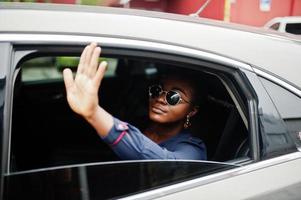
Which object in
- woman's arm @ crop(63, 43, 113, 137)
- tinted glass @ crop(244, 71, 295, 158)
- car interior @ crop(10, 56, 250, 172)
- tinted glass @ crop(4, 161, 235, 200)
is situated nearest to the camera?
tinted glass @ crop(4, 161, 235, 200)

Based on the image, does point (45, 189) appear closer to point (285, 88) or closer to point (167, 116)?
point (167, 116)

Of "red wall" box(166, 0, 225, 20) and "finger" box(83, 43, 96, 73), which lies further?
"red wall" box(166, 0, 225, 20)

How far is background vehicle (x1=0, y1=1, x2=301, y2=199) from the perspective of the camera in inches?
56.5

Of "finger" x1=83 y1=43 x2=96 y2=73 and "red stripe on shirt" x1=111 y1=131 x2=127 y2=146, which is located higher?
"finger" x1=83 y1=43 x2=96 y2=73

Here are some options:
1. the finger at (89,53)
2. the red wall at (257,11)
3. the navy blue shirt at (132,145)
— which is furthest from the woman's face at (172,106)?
the red wall at (257,11)

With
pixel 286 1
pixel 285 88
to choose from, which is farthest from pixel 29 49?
pixel 286 1

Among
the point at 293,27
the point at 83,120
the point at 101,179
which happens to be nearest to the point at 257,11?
the point at 293,27

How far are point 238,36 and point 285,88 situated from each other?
0.86 feet

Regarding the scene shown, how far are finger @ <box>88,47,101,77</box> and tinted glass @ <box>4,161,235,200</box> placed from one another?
1.01ft

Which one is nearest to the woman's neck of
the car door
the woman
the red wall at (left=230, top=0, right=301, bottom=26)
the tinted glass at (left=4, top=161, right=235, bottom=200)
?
the woman

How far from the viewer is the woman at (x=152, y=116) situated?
5.04 ft

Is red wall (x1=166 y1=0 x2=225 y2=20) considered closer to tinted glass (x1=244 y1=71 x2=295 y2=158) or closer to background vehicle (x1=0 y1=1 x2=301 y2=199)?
background vehicle (x1=0 y1=1 x2=301 y2=199)

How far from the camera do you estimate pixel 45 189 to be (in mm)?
1424

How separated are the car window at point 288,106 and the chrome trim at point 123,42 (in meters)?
0.12
